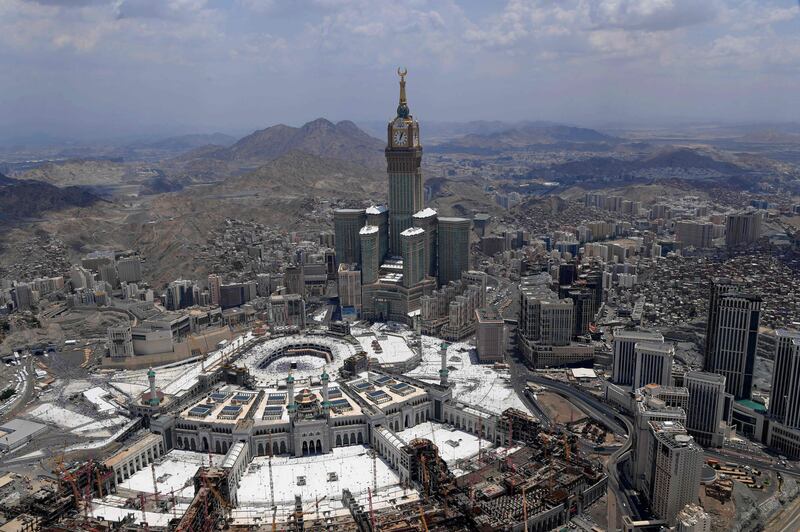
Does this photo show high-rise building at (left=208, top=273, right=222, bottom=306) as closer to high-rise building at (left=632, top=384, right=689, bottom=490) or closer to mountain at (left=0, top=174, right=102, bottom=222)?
high-rise building at (left=632, top=384, right=689, bottom=490)

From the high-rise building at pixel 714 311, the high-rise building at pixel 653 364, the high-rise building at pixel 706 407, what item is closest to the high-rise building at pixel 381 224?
the high-rise building at pixel 653 364

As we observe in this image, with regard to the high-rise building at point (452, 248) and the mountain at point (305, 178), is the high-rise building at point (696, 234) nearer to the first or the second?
the high-rise building at point (452, 248)

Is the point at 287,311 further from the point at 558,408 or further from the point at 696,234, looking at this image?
the point at 696,234

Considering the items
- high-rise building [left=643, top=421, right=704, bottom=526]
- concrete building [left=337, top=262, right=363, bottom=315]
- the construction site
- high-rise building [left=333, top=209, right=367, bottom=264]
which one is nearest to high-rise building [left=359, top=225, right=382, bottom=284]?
concrete building [left=337, top=262, right=363, bottom=315]

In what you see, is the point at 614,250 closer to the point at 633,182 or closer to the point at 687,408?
the point at 687,408

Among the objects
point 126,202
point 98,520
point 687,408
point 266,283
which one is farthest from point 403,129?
point 126,202

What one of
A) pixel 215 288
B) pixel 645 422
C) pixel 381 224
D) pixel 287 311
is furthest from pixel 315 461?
pixel 215 288

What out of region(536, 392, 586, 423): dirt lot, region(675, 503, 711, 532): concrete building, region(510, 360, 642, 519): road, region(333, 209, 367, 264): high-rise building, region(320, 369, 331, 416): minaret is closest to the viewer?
region(675, 503, 711, 532): concrete building

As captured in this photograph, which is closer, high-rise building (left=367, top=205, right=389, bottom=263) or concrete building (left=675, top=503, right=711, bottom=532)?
concrete building (left=675, top=503, right=711, bottom=532)

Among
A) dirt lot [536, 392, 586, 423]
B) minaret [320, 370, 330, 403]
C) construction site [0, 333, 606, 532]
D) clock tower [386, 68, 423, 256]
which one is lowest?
dirt lot [536, 392, 586, 423]
